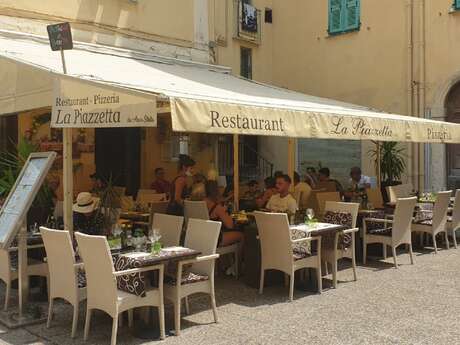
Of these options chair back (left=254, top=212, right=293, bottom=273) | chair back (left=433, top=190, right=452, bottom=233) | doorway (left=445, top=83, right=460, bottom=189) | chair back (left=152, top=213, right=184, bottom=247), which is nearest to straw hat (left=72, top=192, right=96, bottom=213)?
chair back (left=152, top=213, right=184, bottom=247)

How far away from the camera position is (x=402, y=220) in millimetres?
7875

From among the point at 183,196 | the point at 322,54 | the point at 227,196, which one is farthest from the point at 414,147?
the point at 183,196

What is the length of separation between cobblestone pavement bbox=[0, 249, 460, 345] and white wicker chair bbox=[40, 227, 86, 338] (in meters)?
0.34

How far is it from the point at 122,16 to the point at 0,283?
20.5 ft

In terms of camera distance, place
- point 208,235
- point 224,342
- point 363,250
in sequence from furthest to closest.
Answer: point 363,250
point 208,235
point 224,342

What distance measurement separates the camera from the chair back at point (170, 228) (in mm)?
5942

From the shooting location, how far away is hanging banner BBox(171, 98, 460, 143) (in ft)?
16.4

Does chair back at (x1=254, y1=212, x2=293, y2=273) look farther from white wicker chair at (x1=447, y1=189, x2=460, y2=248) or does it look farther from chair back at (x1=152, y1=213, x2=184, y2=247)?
white wicker chair at (x1=447, y1=189, x2=460, y2=248)

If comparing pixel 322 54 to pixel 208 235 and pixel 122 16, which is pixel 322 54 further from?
pixel 208 235

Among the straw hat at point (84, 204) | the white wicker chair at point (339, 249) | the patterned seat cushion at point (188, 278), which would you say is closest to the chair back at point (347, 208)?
the white wicker chair at point (339, 249)

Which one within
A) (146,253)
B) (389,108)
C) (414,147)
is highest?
(389,108)

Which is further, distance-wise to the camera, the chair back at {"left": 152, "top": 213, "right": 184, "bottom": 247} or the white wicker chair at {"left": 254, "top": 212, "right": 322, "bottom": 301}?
the white wicker chair at {"left": 254, "top": 212, "right": 322, "bottom": 301}

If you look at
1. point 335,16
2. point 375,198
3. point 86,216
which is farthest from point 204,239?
point 335,16

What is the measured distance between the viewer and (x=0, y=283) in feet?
23.1
